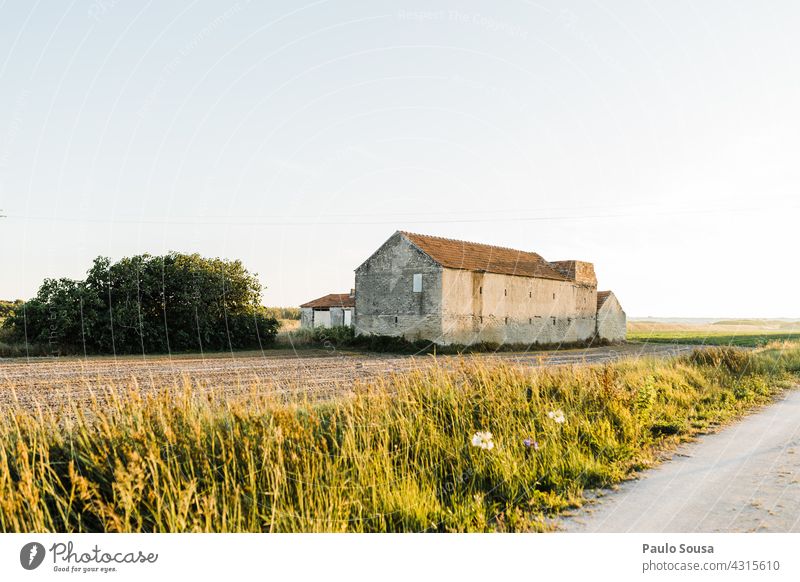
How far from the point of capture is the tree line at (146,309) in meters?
28.9

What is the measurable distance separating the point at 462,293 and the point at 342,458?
2814 cm

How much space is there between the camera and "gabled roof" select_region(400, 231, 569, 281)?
1342 inches

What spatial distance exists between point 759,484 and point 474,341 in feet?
89.3

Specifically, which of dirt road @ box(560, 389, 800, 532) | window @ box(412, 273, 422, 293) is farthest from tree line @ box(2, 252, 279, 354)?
dirt road @ box(560, 389, 800, 532)

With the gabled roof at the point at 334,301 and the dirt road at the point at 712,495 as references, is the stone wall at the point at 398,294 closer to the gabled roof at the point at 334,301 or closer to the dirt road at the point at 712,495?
the gabled roof at the point at 334,301

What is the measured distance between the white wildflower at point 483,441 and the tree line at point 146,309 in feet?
82.4

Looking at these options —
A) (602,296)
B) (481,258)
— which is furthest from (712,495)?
(602,296)

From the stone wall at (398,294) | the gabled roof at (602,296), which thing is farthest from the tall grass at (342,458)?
the gabled roof at (602,296)

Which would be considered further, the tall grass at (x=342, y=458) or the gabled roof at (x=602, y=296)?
the gabled roof at (x=602, y=296)

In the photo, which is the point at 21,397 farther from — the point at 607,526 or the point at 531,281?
the point at 531,281

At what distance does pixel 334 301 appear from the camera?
45188mm

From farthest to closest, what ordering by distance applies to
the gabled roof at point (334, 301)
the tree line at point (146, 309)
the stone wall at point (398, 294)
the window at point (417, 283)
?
1. the gabled roof at point (334, 301)
2. the window at point (417, 283)
3. the stone wall at point (398, 294)
4. the tree line at point (146, 309)

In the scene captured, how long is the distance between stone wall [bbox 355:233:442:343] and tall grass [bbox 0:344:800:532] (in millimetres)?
23284

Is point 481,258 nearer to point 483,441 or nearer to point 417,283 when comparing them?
point 417,283
